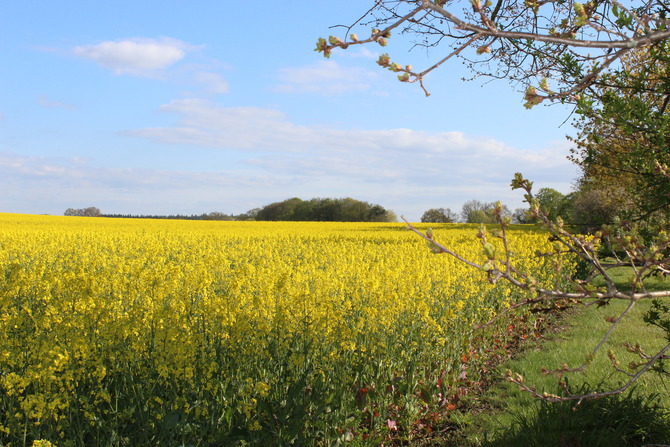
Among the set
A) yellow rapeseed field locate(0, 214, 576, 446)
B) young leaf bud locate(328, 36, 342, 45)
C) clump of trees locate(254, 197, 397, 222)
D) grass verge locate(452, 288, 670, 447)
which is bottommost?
grass verge locate(452, 288, 670, 447)

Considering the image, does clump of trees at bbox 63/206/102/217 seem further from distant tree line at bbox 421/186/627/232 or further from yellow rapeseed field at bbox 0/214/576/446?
yellow rapeseed field at bbox 0/214/576/446

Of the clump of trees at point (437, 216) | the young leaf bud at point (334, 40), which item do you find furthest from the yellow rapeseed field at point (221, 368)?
the clump of trees at point (437, 216)

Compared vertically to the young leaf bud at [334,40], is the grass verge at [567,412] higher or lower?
lower

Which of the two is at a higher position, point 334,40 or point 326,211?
point 326,211

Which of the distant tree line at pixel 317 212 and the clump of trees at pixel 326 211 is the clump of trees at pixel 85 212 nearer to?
the distant tree line at pixel 317 212

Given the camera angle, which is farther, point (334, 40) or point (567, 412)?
point (567, 412)

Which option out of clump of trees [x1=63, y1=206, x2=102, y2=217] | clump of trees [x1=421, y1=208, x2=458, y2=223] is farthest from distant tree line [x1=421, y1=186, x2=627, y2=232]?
clump of trees [x1=63, y1=206, x2=102, y2=217]

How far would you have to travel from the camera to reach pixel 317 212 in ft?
226

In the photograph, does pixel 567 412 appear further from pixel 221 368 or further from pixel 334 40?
pixel 334 40

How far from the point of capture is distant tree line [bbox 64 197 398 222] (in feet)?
209

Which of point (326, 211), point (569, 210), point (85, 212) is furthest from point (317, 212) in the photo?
point (569, 210)

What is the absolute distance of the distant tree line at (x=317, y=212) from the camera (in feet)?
209

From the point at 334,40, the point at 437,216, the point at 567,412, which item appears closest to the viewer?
the point at 334,40

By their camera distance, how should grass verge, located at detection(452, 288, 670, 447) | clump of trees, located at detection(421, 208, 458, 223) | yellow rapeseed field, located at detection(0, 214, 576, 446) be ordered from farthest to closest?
clump of trees, located at detection(421, 208, 458, 223)
grass verge, located at detection(452, 288, 670, 447)
yellow rapeseed field, located at detection(0, 214, 576, 446)
